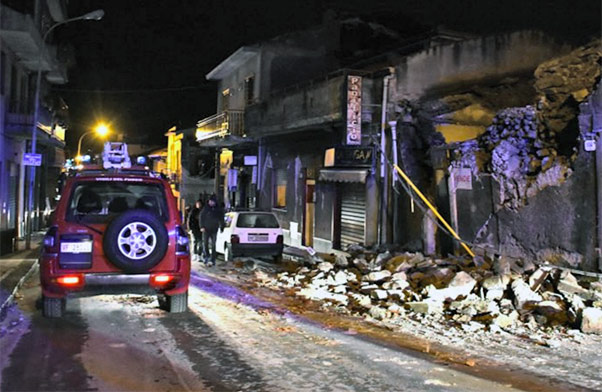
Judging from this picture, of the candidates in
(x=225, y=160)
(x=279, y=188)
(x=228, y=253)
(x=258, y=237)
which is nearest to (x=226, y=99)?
(x=225, y=160)

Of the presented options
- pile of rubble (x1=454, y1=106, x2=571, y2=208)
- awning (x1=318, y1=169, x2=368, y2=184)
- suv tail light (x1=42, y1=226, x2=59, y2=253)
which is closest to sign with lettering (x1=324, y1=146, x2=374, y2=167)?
awning (x1=318, y1=169, x2=368, y2=184)

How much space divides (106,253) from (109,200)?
1.82m

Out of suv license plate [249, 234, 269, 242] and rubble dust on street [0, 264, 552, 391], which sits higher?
suv license plate [249, 234, 269, 242]

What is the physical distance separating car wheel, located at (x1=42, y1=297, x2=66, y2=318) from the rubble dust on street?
12 centimetres

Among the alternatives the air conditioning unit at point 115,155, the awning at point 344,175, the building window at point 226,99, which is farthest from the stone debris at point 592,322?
the building window at point 226,99

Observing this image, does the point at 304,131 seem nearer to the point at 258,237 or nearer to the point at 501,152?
the point at 258,237

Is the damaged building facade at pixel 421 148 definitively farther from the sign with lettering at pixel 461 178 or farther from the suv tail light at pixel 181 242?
the suv tail light at pixel 181 242

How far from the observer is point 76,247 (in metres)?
7.66

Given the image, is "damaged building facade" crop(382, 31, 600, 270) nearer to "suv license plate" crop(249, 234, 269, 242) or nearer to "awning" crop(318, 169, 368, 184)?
"awning" crop(318, 169, 368, 184)

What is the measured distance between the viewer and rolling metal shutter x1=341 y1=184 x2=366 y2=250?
17594mm

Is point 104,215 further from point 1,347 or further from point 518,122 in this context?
point 518,122

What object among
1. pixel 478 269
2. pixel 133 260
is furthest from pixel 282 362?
pixel 478 269

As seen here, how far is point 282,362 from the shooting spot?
6.33 m

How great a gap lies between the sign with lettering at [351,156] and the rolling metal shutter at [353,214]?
3.19 feet
